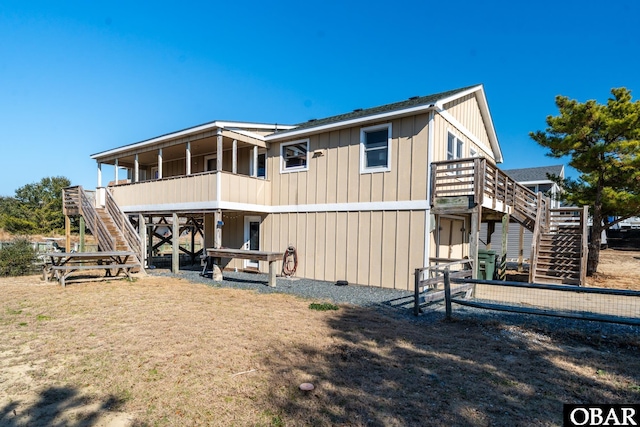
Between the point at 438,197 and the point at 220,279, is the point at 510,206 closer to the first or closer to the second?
the point at 438,197

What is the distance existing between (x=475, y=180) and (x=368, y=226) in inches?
130

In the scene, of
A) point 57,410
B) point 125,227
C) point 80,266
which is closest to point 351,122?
point 80,266

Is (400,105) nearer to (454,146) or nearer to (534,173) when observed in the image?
(454,146)

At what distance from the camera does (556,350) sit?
16.4ft

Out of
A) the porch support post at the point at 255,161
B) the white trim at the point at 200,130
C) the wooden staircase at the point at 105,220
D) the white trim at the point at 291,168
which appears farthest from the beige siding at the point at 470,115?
the wooden staircase at the point at 105,220

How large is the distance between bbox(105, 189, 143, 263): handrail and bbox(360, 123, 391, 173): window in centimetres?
841

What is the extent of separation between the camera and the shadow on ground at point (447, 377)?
3162 millimetres

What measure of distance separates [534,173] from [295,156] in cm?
2180

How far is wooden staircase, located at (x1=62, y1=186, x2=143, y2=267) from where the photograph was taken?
12.4 metres

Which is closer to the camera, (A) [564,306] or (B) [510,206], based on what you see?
(A) [564,306]

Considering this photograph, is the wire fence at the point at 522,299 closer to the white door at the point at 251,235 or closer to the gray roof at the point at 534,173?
the white door at the point at 251,235

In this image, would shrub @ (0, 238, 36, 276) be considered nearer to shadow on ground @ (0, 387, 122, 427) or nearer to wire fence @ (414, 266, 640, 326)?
shadow on ground @ (0, 387, 122, 427)

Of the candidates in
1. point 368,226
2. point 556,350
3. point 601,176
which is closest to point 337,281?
point 368,226

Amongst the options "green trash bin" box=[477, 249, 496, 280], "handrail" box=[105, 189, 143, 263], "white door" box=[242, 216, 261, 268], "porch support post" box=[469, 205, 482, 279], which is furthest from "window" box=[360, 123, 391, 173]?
"handrail" box=[105, 189, 143, 263]
